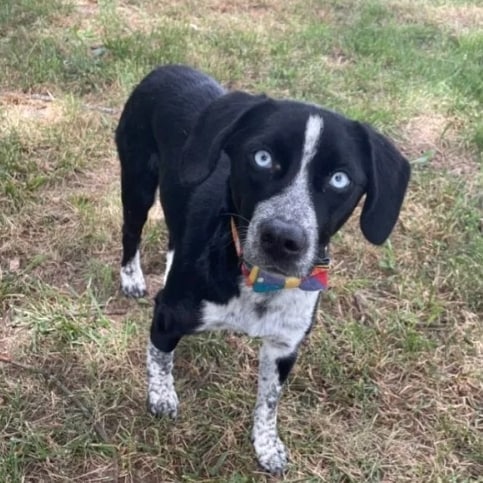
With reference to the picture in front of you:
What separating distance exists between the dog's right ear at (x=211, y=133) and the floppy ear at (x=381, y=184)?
383mm

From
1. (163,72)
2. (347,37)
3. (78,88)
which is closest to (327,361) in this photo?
(163,72)

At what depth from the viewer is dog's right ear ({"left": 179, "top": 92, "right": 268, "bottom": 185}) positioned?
8.72 ft

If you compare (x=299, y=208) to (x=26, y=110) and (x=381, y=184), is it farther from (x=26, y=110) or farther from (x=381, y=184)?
(x=26, y=110)

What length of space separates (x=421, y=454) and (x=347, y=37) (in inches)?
174

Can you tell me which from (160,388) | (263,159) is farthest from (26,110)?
(263,159)

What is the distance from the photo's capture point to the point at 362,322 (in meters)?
4.09

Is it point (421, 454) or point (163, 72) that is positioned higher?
point (163, 72)

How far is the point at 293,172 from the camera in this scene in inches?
99.1

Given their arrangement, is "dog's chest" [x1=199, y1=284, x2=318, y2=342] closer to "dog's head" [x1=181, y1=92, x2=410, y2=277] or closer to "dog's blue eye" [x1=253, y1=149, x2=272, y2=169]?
"dog's head" [x1=181, y1=92, x2=410, y2=277]

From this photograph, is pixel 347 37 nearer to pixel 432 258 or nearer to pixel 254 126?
pixel 432 258

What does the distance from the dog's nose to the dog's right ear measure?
1.03 ft

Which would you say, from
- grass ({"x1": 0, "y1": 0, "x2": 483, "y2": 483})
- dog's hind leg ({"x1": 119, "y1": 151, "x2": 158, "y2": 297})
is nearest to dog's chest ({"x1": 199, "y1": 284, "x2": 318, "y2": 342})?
grass ({"x1": 0, "y1": 0, "x2": 483, "y2": 483})

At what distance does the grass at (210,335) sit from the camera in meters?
3.38

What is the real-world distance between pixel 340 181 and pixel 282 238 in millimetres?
262
